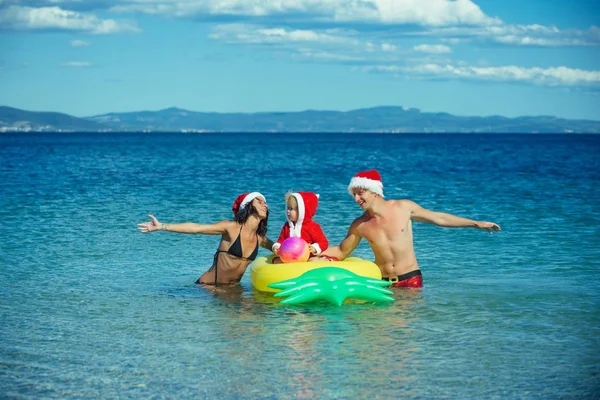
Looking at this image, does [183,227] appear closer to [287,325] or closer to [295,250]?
[295,250]

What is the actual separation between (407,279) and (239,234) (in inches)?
72.0

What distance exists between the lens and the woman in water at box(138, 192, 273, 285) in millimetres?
9039

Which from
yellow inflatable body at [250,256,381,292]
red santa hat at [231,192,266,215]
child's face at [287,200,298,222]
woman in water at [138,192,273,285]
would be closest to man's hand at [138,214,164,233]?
woman in water at [138,192,273,285]

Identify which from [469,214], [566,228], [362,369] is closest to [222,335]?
[362,369]

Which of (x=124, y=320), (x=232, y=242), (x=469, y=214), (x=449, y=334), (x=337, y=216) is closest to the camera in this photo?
(x=449, y=334)

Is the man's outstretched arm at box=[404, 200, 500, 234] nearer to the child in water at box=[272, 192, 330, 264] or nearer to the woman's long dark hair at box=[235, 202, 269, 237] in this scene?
the child in water at box=[272, 192, 330, 264]

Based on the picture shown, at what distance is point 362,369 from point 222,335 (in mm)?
1533

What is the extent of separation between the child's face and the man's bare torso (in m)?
0.65

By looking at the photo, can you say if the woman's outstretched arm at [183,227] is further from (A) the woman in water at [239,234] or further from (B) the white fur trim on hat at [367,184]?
(B) the white fur trim on hat at [367,184]

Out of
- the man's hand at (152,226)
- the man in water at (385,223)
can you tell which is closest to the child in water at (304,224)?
the man in water at (385,223)

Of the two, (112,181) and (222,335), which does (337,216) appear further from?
(112,181)

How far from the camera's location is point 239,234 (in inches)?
361

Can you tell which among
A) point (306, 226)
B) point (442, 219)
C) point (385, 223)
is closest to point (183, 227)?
point (306, 226)

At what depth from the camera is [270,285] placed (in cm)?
834
